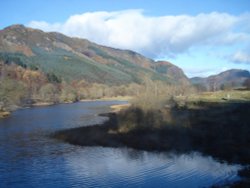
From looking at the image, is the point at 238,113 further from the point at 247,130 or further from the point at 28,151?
the point at 28,151

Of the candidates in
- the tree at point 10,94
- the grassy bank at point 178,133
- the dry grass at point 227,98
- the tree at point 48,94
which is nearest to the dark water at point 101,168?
the grassy bank at point 178,133

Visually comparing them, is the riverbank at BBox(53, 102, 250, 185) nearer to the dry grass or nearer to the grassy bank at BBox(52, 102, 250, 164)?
the grassy bank at BBox(52, 102, 250, 164)

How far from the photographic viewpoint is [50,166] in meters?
34.0

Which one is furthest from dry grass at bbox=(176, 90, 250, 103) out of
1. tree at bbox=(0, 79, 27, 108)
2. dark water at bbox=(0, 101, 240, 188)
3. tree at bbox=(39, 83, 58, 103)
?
tree at bbox=(39, 83, 58, 103)

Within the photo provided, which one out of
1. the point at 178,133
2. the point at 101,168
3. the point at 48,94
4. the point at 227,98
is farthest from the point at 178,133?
the point at 48,94

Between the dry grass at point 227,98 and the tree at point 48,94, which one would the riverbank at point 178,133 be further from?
the tree at point 48,94

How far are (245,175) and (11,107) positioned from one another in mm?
94776

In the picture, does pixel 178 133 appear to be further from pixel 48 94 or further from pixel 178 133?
pixel 48 94

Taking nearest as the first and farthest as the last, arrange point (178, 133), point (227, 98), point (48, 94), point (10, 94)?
point (178, 133)
point (227, 98)
point (10, 94)
point (48, 94)

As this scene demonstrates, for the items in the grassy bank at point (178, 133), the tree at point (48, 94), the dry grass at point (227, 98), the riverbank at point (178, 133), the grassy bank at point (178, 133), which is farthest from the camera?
the tree at point (48, 94)

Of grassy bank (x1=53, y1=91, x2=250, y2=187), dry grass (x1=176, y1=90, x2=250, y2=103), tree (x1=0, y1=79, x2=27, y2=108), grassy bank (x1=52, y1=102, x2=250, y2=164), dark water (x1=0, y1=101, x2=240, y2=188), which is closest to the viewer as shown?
dark water (x1=0, y1=101, x2=240, y2=188)

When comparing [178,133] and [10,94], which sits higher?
[10,94]

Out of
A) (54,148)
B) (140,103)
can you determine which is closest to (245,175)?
(54,148)

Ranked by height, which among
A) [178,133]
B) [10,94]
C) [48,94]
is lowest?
[178,133]
